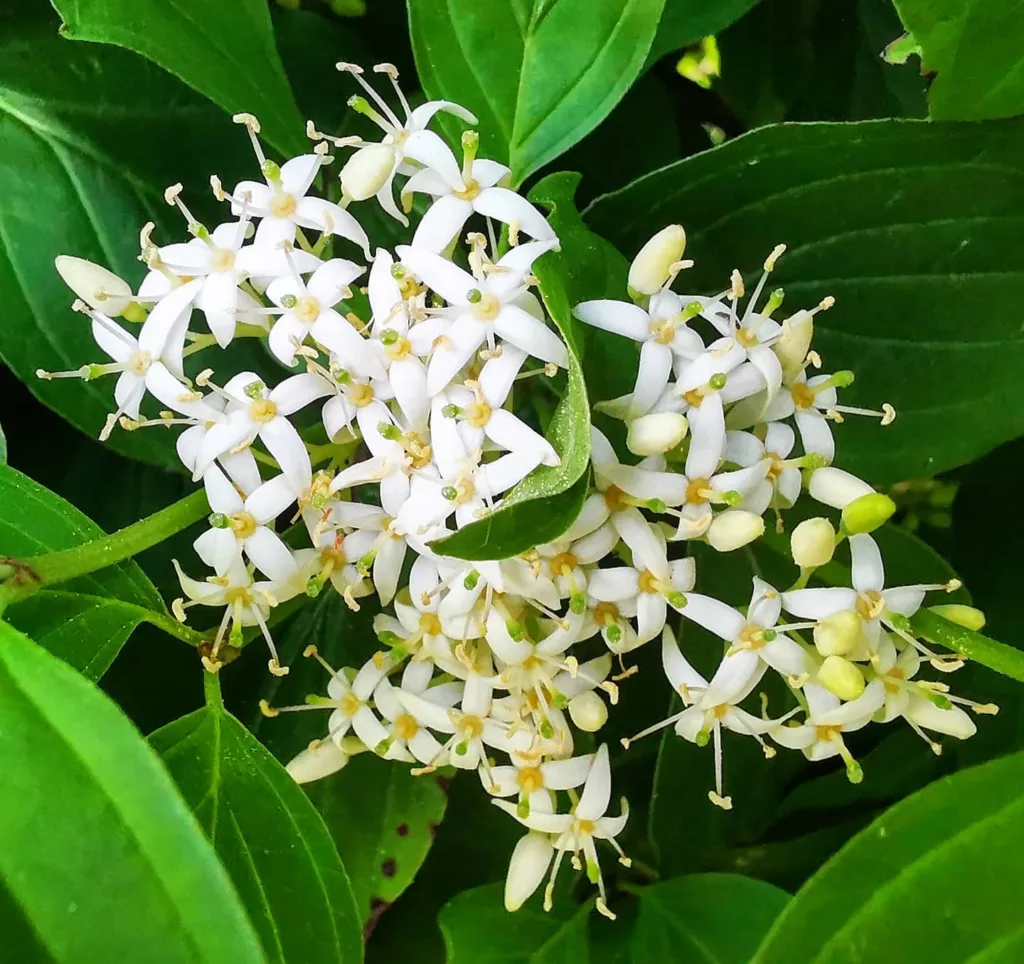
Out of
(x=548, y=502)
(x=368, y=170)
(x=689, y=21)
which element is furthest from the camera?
(x=689, y=21)

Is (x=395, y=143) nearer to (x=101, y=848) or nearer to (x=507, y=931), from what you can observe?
(x=101, y=848)

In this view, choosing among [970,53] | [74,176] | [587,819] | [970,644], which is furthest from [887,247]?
[74,176]

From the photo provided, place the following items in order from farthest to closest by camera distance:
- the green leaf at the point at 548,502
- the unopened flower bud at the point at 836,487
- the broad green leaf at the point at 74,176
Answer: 1. the broad green leaf at the point at 74,176
2. the unopened flower bud at the point at 836,487
3. the green leaf at the point at 548,502

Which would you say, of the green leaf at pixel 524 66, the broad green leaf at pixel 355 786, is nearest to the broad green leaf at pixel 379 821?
the broad green leaf at pixel 355 786

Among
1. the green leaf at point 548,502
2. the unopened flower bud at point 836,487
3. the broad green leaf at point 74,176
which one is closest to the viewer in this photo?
the green leaf at point 548,502

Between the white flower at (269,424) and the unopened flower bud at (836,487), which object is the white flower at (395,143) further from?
the unopened flower bud at (836,487)

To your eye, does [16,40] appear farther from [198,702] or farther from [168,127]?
[198,702]
